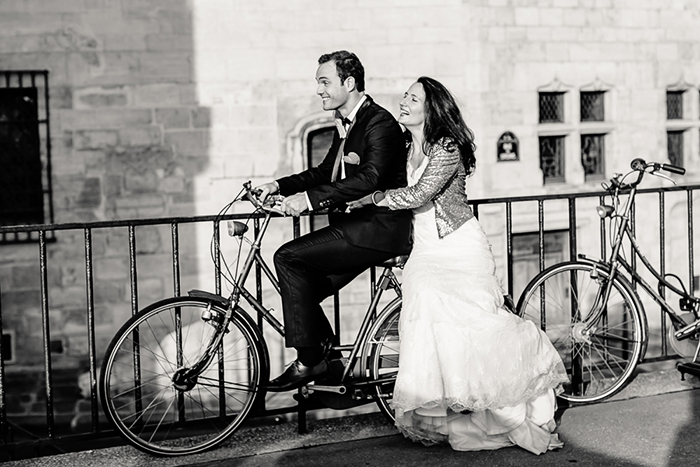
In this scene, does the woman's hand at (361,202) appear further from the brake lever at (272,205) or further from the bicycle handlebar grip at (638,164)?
the bicycle handlebar grip at (638,164)

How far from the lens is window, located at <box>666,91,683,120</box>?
1254 cm

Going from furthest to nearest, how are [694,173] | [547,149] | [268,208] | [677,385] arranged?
[694,173] < [547,149] < [677,385] < [268,208]

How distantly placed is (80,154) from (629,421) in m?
6.81

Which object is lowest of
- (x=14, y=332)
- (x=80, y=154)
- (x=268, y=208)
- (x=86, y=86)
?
(x=14, y=332)

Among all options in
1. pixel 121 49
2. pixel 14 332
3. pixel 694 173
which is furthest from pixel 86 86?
pixel 694 173

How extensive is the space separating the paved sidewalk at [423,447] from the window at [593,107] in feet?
24.9

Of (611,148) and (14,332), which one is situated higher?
(611,148)

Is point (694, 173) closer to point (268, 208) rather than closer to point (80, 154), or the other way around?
point (80, 154)

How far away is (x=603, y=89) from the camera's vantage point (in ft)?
39.0

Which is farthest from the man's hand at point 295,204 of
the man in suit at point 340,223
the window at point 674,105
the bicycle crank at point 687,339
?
the window at point 674,105

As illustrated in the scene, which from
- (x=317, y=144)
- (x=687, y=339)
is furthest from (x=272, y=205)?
(x=317, y=144)

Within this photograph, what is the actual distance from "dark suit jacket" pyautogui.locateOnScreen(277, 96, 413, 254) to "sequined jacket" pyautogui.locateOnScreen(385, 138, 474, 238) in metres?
0.11

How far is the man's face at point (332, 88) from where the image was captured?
14.0 ft

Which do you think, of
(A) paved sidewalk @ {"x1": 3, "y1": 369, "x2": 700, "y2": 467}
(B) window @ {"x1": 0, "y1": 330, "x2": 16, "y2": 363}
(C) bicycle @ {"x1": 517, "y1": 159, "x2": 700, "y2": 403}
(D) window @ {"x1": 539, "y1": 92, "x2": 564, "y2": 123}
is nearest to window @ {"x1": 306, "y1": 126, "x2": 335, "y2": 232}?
(D) window @ {"x1": 539, "y1": 92, "x2": 564, "y2": 123}
